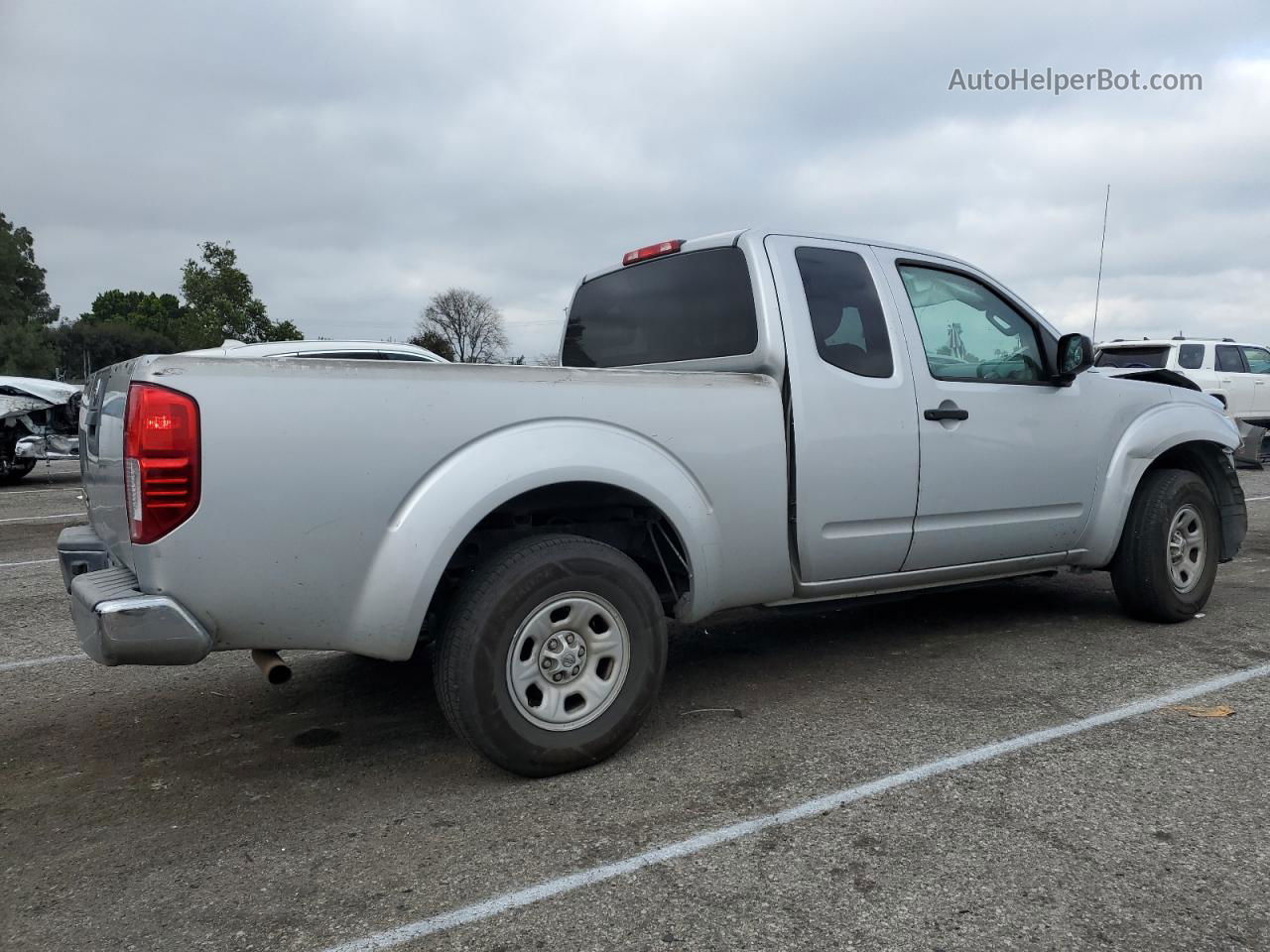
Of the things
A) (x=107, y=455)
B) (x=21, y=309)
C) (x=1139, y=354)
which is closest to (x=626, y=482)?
(x=107, y=455)

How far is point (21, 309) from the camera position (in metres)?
44.8

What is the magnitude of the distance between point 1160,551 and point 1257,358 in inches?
529

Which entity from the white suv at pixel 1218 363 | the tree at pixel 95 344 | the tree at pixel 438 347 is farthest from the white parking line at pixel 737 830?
the tree at pixel 95 344

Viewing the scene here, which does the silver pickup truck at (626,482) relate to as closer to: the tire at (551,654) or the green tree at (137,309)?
the tire at (551,654)

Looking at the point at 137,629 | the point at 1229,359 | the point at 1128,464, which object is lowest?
the point at 137,629

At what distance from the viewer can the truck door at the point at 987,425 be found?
420 centimetres

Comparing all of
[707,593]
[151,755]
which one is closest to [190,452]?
[151,755]

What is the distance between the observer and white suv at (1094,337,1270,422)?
47.0 ft

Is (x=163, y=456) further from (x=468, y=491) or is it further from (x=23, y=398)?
(x=23, y=398)

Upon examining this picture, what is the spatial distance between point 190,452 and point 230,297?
37839 millimetres

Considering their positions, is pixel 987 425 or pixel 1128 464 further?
pixel 1128 464

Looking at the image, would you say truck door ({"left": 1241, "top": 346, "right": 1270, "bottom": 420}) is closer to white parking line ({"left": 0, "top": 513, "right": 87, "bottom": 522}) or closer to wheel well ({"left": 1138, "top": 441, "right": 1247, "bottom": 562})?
wheel well ({"left": 1138, "top": 441, "right": 1247, "bottom": 562})

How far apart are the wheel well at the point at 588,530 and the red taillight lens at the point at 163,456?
0.83 m

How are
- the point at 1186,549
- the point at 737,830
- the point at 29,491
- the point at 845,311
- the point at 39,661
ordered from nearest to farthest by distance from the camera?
the point at 737,830 < the point at 845,311 < the point at 39,661 < the point at 1186,549 < the point at 29,491
